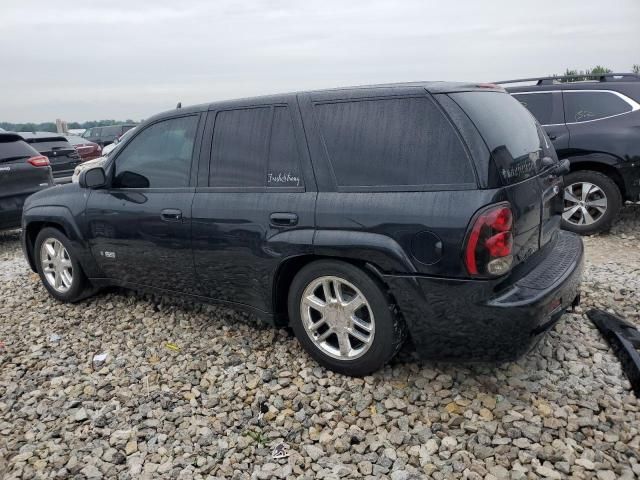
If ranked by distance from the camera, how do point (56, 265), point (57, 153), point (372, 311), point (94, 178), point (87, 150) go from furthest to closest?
point (87, 150) < point (57, 153) < point (56, 265) < point (94, 178) < point (372, 311)

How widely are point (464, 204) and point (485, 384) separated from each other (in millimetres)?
1179

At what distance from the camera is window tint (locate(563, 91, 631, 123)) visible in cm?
608

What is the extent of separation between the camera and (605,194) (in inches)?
239

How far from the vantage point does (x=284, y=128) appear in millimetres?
3240

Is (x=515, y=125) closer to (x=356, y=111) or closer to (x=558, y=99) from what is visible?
(x=356, y=111)

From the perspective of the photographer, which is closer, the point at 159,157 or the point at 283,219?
the point at 283,219

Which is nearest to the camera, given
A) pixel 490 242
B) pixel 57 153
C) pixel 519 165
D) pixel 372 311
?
pixel 490 242

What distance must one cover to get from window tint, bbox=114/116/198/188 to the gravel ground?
47.3 inches

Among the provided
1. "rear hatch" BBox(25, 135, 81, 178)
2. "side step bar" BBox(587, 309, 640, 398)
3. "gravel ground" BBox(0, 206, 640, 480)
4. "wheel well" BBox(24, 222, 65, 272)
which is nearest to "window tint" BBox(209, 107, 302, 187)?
"gravel ground" BBox(0, 206, 640, 480)

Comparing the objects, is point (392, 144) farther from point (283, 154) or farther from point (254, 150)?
point (254, 150)

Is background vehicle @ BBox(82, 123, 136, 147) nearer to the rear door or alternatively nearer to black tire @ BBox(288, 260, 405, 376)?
the rear door

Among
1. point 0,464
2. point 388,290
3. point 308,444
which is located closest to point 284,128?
point 388,290

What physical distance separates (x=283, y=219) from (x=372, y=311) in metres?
0.78

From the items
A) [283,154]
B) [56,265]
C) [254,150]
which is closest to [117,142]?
[56,265]
